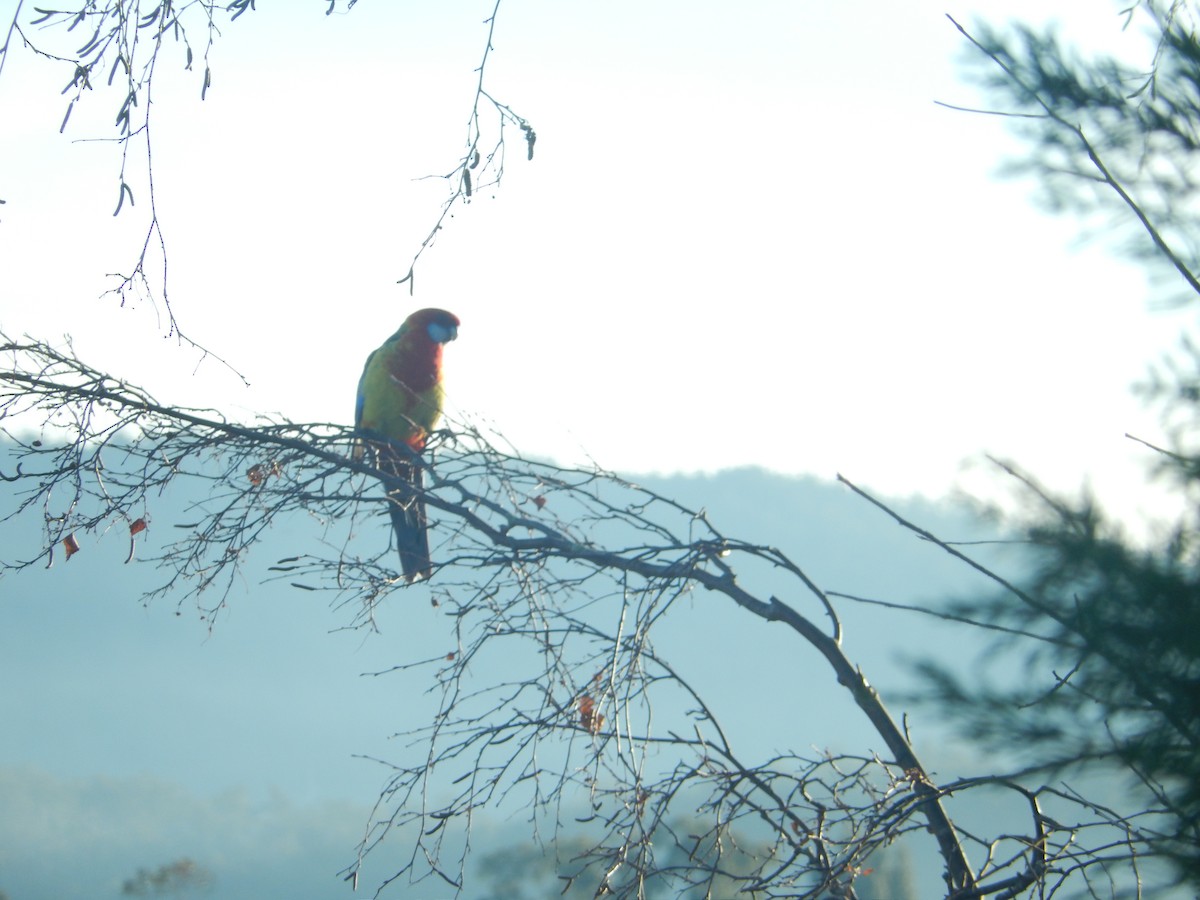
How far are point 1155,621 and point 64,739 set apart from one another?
91.1 feet

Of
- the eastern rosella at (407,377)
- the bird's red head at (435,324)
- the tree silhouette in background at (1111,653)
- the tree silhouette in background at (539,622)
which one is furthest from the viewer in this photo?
the bird's red head at (435,324)

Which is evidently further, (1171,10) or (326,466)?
(326,466)

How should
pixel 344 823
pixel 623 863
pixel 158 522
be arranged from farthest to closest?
pixel 344 823
pixel 158 522
pixel 623 863

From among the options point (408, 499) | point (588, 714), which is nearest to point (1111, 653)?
point (588, 714)

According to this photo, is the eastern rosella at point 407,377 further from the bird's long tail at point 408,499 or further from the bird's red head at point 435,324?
the bird's long tail at point 408,499

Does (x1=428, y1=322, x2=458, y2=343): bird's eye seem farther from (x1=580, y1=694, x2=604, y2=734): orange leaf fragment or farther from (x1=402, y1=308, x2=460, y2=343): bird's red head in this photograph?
(x1=580, y1=694, x2=604, y2=734): orange leaf fragment

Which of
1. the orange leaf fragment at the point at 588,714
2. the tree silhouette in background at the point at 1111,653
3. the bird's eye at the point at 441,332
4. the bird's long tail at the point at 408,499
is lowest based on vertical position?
the tree silhouette in background at the point at 1111,653

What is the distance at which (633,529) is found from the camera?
2939mm

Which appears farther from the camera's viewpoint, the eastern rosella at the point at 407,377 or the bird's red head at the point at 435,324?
the bird's red head at the point at 435,324

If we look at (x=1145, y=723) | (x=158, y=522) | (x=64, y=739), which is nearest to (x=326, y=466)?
(x=158, y=522)

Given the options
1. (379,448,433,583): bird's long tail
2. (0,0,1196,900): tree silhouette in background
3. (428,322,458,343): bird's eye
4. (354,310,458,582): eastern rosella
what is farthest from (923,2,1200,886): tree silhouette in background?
(428,322,458,343): bird's eye

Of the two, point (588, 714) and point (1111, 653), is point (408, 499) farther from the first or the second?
point (1111, 653)

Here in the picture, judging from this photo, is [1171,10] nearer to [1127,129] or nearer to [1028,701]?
[1127,129]

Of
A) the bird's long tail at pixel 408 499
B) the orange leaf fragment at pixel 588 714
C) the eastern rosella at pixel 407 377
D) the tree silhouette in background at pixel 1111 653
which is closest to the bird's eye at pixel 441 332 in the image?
the eastern rosella at pixel 407 377
